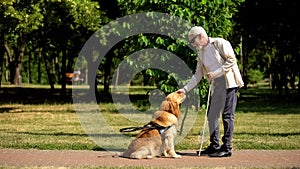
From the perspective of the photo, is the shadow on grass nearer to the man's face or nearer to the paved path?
the paved path

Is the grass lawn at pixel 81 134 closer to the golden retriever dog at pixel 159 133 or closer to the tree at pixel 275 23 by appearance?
the golden retriever dog at pixel 159 133

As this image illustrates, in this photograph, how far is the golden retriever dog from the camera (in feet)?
33.4

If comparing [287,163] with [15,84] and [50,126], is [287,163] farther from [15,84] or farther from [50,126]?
[15,84]

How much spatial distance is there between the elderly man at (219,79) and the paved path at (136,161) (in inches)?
16.3

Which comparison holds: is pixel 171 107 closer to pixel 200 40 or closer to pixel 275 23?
pixel 200 40

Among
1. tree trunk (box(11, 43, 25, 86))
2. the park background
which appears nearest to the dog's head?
the park background

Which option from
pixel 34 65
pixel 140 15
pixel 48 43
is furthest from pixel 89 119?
pixel 34 65

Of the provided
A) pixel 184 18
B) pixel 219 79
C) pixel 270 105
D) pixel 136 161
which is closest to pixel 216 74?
pixel 219 79

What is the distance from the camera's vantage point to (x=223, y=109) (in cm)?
1066

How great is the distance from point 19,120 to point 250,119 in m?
8.40

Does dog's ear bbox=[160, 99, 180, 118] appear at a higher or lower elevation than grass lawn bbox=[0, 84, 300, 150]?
higher

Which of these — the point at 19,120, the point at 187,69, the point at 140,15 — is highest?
the point at 140,15

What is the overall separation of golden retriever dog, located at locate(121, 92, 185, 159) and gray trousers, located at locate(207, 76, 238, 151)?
0.76 metres

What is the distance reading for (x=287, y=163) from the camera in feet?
32.7
